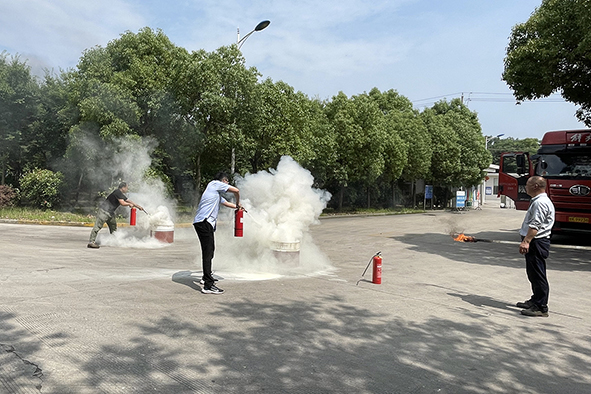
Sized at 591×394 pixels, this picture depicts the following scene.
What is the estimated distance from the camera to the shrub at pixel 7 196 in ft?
68.6

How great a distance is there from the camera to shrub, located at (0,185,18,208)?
68.6 feet

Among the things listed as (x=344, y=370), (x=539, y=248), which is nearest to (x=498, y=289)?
(x=539, y=248)

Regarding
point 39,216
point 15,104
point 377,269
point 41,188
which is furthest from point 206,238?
point 15,104

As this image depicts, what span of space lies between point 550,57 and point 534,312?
9611mm

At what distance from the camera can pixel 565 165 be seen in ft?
46.7

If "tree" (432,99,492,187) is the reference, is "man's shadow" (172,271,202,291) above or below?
below

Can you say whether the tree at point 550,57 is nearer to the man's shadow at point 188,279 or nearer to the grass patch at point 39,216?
the man's shadow at point 188,279

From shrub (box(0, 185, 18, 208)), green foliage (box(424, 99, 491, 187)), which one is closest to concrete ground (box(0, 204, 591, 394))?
shrub (box(0, 185, 18, 208))

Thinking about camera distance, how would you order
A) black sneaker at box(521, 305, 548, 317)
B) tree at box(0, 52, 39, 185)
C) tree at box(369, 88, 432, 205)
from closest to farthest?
black sneaker at box(521, 305, 548, 317), tree at box(0, 52, 39, 185), tree at box(369, 88, 432, 205)

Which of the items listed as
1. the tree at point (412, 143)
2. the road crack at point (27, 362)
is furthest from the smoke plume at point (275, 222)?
the tree at point (412, 143)

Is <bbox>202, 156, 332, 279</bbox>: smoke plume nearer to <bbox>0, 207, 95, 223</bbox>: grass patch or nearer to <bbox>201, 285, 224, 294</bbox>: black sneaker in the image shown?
<bbox>201, 285, 224, 294</bbox>: black sneaker

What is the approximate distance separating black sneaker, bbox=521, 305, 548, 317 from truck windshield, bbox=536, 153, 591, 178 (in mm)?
9576

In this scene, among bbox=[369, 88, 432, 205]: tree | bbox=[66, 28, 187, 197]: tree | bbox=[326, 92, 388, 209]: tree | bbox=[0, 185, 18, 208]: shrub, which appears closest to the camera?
bbox=[66, 28, 187, 197]: tree

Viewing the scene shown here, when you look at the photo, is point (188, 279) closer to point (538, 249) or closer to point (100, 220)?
point (100, 220)
